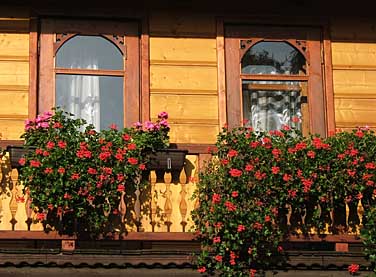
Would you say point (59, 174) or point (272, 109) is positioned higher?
point (272, 109)

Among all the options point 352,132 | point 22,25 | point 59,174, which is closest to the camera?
point 59,174

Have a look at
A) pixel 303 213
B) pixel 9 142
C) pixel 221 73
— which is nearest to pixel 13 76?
pixel 9 142

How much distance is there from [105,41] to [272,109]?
7.96 ft

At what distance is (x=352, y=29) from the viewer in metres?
15.1

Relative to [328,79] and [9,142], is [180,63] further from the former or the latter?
[9,142]

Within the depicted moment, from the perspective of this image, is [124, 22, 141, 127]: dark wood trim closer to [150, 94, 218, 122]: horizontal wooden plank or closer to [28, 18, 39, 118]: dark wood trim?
[150, 94, 218, 122]: horizontal wooden plank

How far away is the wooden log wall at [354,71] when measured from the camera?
14797 mm

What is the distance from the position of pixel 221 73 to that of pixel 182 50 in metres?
0.61

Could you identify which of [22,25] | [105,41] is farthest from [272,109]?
[22,25]

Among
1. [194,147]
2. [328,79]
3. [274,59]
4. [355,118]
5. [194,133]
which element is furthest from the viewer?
[274,59]

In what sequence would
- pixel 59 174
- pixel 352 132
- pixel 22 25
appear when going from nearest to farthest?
pixel 59 174, pixel 352 132, pixel 22 25

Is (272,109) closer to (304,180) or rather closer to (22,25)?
(304,180)

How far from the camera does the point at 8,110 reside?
1420 cm

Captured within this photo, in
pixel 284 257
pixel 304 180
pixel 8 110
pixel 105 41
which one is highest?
pixel 105 41
